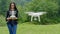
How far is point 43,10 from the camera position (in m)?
29.7

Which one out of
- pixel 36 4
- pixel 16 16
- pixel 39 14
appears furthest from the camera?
pixel 36 4

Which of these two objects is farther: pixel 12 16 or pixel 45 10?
pixel 45 10

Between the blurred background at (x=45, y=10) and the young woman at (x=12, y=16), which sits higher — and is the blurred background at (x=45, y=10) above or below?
below

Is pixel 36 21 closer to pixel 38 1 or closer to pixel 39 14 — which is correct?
pixel 39 14

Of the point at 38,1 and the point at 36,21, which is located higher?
the point at 38,1

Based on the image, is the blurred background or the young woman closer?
the young woman

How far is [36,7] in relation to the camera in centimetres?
2895

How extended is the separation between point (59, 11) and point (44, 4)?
2528 mm

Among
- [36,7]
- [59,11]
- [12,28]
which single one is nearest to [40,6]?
[36,7]

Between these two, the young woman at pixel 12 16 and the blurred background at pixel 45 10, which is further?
the blurred background at pixel 45 10

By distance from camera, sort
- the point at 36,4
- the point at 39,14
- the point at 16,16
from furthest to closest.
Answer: the point at 36,4, the point at 39,14, the point at 16,16

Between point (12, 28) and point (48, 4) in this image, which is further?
point (48, 4)

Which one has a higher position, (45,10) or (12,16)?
(12,16)

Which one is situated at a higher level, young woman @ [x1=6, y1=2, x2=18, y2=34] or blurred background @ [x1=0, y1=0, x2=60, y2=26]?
young woman @ [x1=6, y1=2, x2=18, y2=34]
